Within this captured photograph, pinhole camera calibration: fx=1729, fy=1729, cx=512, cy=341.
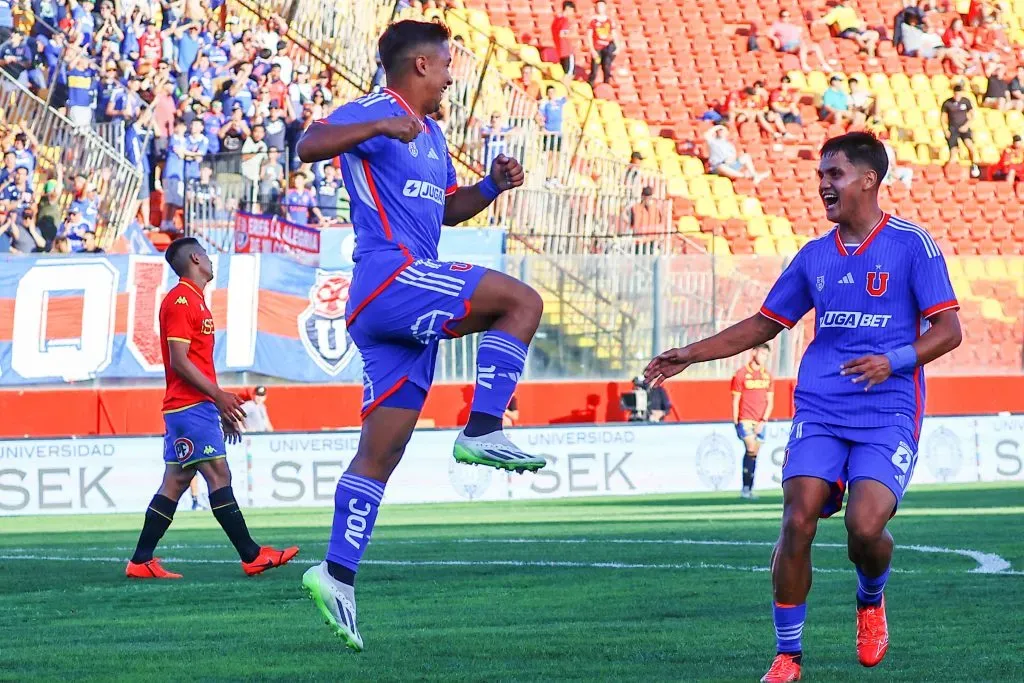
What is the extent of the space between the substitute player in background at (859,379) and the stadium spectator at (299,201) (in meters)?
16.9

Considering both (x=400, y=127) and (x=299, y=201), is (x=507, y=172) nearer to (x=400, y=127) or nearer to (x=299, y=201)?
(x=400, y=127)

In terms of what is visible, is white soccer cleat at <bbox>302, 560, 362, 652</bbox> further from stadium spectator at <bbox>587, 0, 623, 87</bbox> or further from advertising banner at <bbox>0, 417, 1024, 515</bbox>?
stadium spectator at <bbox>587, 0, 623, 87</bbox>

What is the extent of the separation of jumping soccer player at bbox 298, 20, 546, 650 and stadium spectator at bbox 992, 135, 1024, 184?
28.1m

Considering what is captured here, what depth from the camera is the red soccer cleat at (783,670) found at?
6.51 metres

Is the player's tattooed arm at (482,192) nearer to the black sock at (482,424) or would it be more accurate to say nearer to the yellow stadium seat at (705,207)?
the black sock at (482,424)

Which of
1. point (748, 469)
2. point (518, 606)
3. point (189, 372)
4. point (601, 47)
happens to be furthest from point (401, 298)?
point (601, 47)

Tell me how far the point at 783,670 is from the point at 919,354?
4.31ft

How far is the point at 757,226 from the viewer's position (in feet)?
98.4

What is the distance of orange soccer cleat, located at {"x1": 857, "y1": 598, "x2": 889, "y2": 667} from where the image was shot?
6707 mm

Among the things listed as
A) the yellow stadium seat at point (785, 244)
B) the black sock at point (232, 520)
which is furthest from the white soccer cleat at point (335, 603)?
the yellow stadium seat at point (785, 244)

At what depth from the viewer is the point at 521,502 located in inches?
796

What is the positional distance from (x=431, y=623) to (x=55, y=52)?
56.4 feet

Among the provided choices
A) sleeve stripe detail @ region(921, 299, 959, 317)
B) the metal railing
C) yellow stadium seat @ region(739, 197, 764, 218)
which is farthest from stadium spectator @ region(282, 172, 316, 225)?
sleeve stripe detail @ region(921, 299, 959, 317)

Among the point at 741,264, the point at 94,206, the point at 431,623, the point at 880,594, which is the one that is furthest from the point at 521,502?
the point at 880,594
